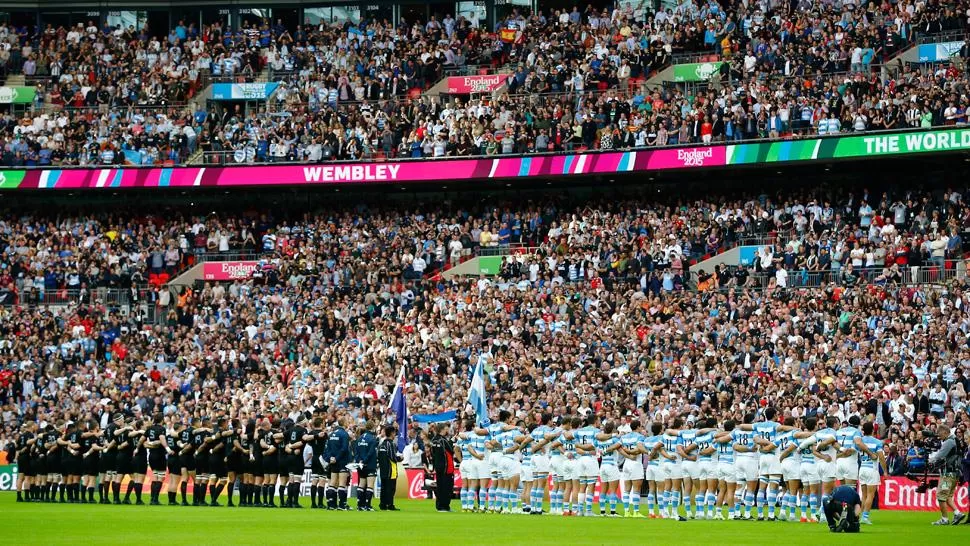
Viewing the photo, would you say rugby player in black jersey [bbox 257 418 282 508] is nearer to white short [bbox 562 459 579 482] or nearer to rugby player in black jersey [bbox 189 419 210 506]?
rugby player in black jersey [bbox 189 419 210 506]

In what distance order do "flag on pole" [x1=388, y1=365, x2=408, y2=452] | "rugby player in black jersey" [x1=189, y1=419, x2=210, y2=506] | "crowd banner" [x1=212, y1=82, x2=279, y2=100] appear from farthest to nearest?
"crowd banner" [x1=212, y1=82, x2=279, y2=100] → "flag on pole" [x1=388, y1=365, x2=408, y2=452] → "rugby player in black jersey" [x1=189, y1=419, x2=210, y2=506]

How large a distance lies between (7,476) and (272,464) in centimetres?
1491

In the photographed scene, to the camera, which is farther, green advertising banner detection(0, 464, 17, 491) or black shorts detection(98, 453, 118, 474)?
green advertising banner detection(0, 464, 17, 491)

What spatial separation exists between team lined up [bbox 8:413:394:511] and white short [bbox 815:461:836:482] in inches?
333

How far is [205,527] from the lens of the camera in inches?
963

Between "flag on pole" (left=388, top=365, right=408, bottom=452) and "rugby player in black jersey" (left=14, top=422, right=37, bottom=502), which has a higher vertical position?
"flag on pole" (left=388, top=365, right=408, bottom=452)

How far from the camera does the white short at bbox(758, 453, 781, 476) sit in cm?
2678

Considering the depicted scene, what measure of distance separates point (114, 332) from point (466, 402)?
1576 cm

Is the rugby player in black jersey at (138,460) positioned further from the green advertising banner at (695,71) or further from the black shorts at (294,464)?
the green advertising banner at (695,71)

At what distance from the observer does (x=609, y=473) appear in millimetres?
28109

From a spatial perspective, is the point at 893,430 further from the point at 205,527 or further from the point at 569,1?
the point at 569,1

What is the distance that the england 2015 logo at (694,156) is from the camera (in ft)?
154

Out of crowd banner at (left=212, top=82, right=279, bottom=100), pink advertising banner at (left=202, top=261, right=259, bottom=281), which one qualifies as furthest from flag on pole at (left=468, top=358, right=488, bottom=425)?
crowd banner at (left=212, top=82, right=279, bottom=100)

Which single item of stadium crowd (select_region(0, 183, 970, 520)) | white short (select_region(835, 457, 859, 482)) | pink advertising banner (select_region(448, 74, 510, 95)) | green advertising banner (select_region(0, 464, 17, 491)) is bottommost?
green advertising banner (select_region(0, 464, 17, 491))
